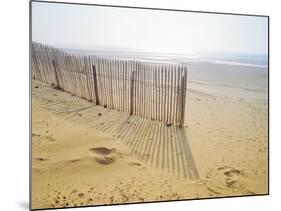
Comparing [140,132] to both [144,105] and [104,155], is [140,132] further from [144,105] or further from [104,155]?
[104,155]

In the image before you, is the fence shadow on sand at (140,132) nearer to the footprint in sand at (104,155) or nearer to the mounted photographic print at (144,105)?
the mounted photographic print at (144,105)

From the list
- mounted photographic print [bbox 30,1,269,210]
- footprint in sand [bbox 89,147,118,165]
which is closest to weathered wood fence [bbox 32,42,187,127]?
mounted photographic print [bbox 30,1,269,210]

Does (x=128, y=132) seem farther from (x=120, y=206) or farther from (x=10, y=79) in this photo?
(x=10, y=79)

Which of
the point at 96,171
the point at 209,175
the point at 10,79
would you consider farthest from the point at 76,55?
the point at 209,175

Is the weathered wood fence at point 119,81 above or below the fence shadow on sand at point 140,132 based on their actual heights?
above

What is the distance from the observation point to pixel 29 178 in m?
3.11

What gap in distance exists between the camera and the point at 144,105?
3.39 metres

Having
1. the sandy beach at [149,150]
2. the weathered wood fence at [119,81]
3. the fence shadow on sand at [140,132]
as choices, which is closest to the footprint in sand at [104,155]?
Answer: the sandy beach at [149,150]

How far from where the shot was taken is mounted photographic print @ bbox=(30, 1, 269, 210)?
3.17 metres

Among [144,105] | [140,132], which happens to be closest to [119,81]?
[144,105]

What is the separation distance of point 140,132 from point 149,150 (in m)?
0.15

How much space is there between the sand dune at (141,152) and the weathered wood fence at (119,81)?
0.07m

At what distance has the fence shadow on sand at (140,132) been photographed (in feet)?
10.6

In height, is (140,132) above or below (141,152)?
above
